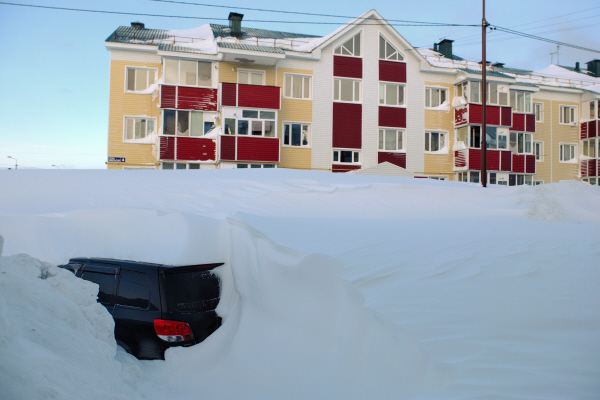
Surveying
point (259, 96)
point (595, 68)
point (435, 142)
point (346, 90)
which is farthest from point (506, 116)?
point (595, 68)

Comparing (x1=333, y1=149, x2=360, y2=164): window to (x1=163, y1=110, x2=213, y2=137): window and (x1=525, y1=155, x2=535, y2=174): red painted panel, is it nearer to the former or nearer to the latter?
(x1=163, y1=110, x2=213, y2=137): window

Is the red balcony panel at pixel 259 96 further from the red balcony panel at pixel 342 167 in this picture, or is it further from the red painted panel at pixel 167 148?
the red balcony panel at pixel 342 167

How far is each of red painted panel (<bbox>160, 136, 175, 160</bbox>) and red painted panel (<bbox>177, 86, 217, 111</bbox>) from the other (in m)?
1.76

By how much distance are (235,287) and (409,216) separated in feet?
25.8

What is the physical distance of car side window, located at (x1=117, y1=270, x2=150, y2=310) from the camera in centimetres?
400

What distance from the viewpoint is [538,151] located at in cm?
3122

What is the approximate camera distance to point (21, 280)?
10.3 ft

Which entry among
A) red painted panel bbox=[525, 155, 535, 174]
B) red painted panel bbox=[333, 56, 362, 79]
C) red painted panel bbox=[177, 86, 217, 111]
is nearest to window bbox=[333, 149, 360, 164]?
red painted panel bbox=[333, 56, 362, 79]

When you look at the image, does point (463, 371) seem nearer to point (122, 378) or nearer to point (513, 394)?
point (513, 394)

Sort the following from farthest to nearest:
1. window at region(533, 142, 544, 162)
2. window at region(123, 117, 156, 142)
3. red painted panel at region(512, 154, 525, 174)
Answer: window at region(533, 142, 544, 162), red painted panel at region(512, 154, 525, 174), window at region(123, 117, 156, 142)

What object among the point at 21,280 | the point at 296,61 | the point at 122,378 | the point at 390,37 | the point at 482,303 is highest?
the point at 390,37

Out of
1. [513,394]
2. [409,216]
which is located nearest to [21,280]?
[513,394]

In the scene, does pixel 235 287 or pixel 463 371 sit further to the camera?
pixel 235 287

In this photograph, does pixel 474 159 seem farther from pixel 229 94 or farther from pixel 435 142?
pixel 229 94
